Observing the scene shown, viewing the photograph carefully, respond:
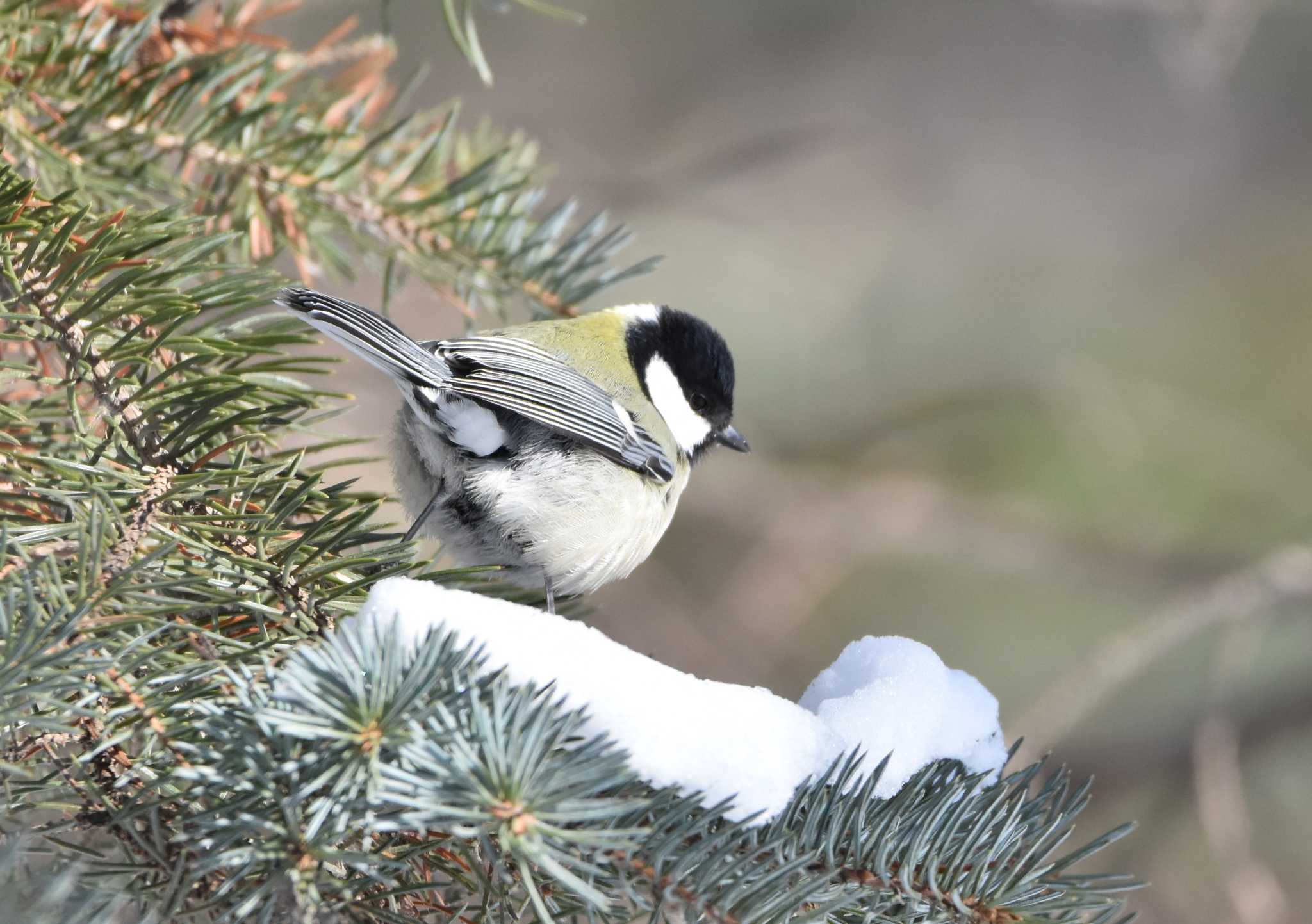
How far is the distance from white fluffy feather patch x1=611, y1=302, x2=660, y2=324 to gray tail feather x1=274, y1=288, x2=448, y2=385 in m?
0.52

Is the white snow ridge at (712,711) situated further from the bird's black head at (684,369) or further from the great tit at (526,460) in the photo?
the bird's black head at (684,369)

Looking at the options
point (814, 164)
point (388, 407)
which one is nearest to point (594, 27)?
point (814, 164)

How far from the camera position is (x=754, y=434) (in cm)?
313

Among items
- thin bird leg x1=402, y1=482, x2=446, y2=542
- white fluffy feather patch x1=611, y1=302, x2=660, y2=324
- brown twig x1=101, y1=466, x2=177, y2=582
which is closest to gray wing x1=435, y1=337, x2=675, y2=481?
thin bird leg x1=402, y1=482, x2=446, y2=542

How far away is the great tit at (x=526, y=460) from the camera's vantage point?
115cm

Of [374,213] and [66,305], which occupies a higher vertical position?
[374,213]

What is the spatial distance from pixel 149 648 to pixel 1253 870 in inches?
75.0

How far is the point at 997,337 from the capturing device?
11.5 feet

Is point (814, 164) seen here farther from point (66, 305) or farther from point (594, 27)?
point (66, 305)

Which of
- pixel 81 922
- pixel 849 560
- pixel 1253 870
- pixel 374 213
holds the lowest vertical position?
pixel 81 922

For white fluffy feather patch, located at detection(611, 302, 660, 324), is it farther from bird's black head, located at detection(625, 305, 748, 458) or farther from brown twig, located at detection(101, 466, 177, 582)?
brown twig, located at detection(101, 466, 177, 582)

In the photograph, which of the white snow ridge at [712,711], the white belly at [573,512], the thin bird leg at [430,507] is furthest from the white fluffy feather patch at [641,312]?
the white snow ridge at [712,711]

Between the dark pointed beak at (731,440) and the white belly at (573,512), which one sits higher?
the dark pointed beak at (731,440)

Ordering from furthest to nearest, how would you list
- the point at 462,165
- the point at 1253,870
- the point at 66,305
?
the point at 1253,870 → the point at 462,165 → the point at 66,305
